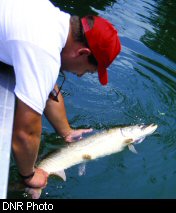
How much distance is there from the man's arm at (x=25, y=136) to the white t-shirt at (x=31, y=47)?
0.09 meters

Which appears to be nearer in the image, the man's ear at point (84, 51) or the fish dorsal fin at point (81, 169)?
the man's ear at point (84, 51)

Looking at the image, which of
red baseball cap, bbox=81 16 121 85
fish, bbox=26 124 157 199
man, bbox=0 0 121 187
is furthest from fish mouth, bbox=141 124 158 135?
red baseball cap, bbox=81 16 121 85

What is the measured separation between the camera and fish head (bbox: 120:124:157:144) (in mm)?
5288

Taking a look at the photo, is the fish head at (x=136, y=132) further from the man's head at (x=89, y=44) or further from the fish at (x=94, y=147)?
the man's head at (x=89, y=44)

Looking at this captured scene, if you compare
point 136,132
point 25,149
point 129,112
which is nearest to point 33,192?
point 25,149

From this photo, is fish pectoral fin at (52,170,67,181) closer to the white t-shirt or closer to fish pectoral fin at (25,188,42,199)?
fish pectoral fin at (25,188,42,199)

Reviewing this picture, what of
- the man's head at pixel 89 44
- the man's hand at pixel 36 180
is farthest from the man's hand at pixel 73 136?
the man's head at pixel 89 44

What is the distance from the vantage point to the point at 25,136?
3311 mm

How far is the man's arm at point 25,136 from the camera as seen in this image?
3.17 metres

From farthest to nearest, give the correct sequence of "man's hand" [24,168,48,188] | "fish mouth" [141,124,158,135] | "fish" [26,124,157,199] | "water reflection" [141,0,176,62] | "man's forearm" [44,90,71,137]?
"water reflection" [141,0,176,62] < "fish mouth" [141,124,158,135] < "man's forearm" [44,90,71,137] < "fish" [26,124,157,199] < "man's hand" [24,168,48,188]

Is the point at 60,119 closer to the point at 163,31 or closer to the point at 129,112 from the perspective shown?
the point at 129,112

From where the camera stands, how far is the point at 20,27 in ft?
9.99

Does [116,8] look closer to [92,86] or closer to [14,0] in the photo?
[92,86]
